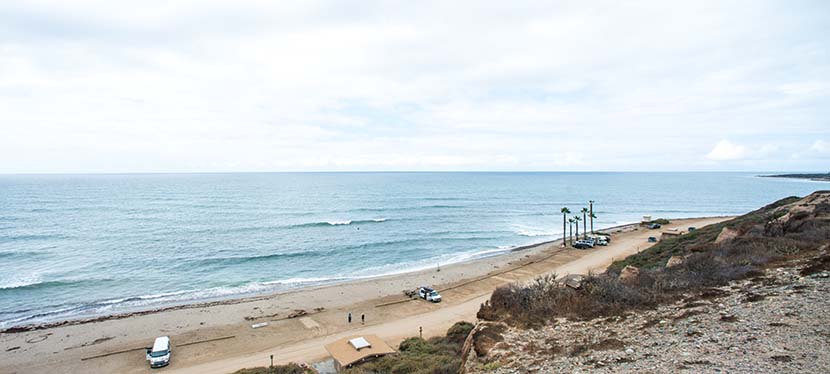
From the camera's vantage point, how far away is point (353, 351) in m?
19.9

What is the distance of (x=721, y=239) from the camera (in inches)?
923

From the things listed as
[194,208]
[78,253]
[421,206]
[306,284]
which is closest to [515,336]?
[306,284]

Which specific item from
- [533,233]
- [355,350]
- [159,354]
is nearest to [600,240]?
[533,233]

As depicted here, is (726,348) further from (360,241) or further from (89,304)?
(360,241)

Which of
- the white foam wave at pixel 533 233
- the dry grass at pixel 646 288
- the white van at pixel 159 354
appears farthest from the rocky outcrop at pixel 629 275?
the white foam wave at pixel 533 233

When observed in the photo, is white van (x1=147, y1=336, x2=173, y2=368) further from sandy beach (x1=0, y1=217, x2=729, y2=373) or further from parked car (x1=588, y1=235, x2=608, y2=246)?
parked car (x1=588, y1=235, x2=608, y2=246)

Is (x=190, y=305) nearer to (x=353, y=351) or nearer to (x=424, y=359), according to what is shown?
(x=353, y=351)

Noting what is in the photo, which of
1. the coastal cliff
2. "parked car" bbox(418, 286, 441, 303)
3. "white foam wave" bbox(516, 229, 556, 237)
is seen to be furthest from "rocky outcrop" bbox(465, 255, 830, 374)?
"white foam wave" bbox(516, 229, 556, 237)

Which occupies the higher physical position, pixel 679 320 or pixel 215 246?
pixel 679 320

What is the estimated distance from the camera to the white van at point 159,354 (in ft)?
77.2

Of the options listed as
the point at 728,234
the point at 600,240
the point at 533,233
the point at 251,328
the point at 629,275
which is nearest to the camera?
the point at 629,275

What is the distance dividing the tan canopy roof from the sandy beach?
3.91 metres

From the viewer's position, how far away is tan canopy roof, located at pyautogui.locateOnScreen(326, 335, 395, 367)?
19.1 meters

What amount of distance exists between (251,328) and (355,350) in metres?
13.3
